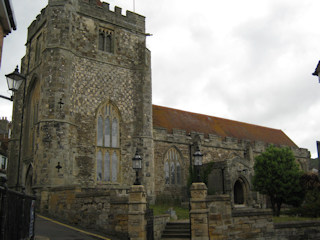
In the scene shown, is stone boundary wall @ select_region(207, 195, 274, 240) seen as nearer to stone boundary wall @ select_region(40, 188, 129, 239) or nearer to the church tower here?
stone boundary wall @ select_region(40, 188, 129, 239)

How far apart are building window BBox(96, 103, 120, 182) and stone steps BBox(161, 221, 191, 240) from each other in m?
6.79

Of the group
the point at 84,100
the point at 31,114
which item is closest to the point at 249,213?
the point at 84,100

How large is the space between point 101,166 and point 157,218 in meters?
7.28

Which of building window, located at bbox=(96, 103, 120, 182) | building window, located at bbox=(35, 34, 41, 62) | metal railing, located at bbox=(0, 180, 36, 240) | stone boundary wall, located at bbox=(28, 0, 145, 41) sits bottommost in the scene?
metal railing, located at bbox=(0, 180, 36, 240)

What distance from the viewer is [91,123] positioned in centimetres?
2092

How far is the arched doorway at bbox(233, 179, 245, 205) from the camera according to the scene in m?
27.5

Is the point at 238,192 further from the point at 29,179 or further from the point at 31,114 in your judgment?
the point at 31,114

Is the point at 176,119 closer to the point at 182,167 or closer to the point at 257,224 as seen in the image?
the point at 182,167

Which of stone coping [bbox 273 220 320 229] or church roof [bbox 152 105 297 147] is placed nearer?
stone coping [bbox 273 220 320 229]

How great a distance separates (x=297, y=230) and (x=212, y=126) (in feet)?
61.3

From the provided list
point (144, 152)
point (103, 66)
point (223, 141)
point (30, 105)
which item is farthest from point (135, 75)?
point (223, 141)

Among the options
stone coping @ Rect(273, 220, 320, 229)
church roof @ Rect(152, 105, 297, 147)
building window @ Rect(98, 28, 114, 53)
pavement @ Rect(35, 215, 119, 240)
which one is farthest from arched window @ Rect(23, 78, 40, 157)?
stone coping @ Rect(273, 220, 320, 229)

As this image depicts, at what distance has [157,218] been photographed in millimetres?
14695

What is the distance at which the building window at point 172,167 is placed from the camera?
26203 mm
